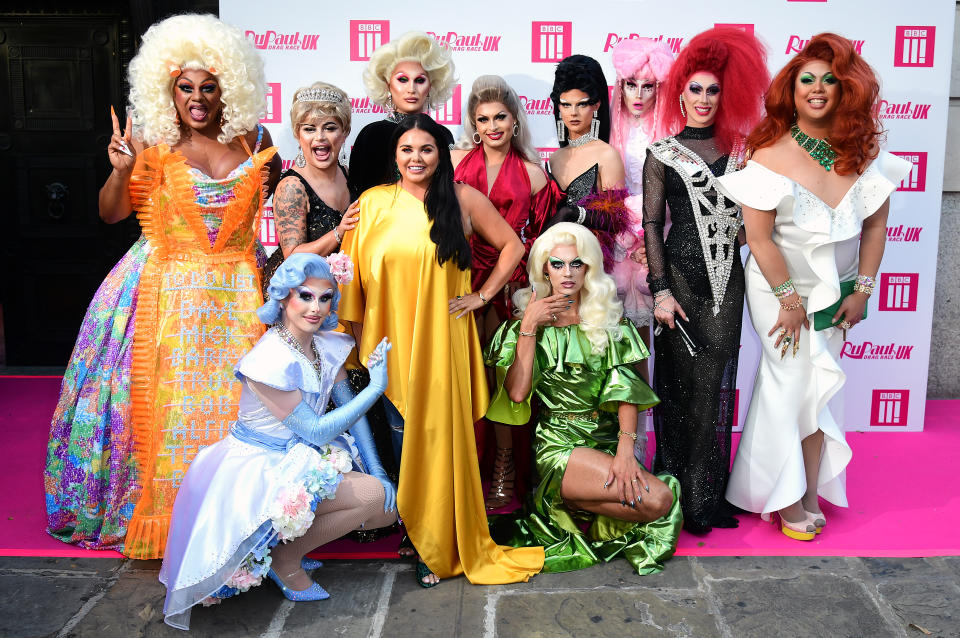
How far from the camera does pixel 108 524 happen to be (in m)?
3.55

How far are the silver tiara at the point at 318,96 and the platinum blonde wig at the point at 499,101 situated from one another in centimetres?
65

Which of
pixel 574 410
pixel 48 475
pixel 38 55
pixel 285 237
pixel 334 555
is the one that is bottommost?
pixel 334 555

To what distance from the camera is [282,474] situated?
117 inches

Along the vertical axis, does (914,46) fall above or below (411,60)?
above

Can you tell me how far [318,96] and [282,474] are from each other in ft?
5.64

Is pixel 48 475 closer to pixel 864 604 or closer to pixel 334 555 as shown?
pixel 334 555

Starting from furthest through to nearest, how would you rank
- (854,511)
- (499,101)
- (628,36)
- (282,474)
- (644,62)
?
(628,36) < (644,62) < (854,511) < (499,101) < (282,474)

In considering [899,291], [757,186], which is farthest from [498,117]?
[899,291]

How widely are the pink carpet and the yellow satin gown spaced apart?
16.3 inches

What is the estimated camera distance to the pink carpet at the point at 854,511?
3541 millimetres

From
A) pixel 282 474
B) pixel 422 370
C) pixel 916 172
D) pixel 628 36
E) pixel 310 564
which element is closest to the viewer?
pixel 282 474

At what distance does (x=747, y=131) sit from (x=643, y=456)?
5.43 feet

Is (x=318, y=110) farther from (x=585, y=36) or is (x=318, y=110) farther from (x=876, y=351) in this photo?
(x=876, y=351)

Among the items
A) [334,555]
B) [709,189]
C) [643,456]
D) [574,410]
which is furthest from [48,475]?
[709,189]
